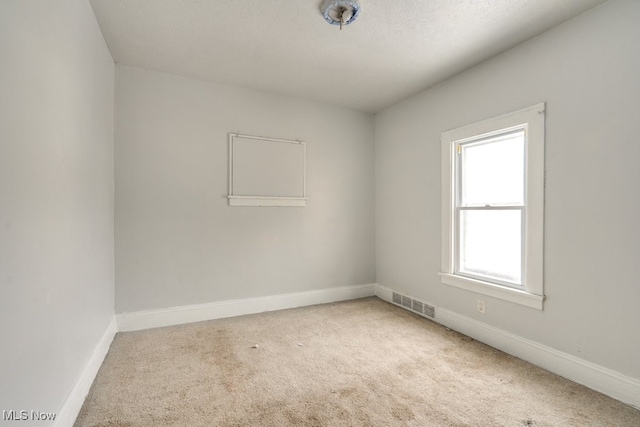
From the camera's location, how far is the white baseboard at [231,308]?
2.85m

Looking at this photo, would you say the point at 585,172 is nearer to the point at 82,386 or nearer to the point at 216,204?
the point at 216,204

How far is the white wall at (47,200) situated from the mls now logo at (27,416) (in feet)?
0.07

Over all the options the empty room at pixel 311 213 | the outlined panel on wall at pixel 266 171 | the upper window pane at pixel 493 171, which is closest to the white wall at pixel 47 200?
the empty room at pixel 311 213

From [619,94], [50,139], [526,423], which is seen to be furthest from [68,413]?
[619,94]

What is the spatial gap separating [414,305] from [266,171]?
7.47 feet

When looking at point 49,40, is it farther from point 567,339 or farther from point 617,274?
point 567,339

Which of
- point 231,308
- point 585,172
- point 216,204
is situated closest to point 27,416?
point 231,308

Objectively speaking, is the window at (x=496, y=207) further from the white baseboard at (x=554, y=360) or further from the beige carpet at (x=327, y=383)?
the beige carpet at (x=327, y=383)

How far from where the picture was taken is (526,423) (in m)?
1.61

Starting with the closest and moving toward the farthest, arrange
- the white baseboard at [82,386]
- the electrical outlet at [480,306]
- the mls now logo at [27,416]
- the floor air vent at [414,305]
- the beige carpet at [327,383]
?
the mls now logo at [27,416] → the white baseboard at [82,386] → the beige carpet at [327,383] → the electrical outlet at [480,306] → the floor air vent at [414,305]

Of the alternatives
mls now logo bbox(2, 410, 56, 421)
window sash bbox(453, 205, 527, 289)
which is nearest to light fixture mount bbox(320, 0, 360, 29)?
window sash bbox(453, 205, 527, 289)

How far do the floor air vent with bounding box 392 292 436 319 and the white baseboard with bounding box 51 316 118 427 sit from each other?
9.58 feet

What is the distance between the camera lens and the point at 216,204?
3178 millimetres

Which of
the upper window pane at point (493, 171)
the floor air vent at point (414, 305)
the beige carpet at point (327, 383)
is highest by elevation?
the upper window pane at point (493, 171)
